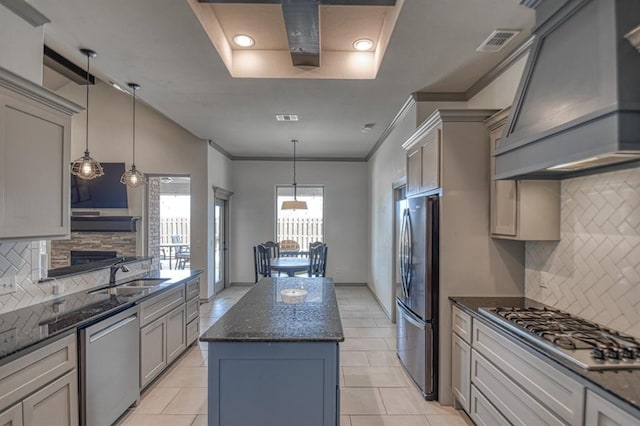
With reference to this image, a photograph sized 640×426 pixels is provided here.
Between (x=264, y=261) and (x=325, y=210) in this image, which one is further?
(x=325, y=210)

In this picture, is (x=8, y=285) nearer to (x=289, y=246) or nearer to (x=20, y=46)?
(x=20, y=46)

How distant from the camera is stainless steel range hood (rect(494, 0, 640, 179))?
4.02 feet

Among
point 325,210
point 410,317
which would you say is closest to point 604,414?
point 410,317

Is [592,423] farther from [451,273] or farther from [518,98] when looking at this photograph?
[518,98]

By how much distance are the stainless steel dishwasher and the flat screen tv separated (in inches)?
148

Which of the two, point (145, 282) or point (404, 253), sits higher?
point (404, 253)

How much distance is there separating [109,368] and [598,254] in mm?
3355

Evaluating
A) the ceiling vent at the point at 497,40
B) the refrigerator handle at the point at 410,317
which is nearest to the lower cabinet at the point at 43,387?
the refrigerator handle at the point at 410,317

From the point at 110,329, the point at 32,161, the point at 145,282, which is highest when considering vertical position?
the point at 32,161

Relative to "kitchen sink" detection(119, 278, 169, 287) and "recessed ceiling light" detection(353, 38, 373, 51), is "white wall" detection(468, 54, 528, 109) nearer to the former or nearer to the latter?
"recessed ceiling light" detection(353, 38, 373, 51)

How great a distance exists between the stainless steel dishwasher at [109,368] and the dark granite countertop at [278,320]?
0.87 metres

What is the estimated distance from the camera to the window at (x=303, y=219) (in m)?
7.52

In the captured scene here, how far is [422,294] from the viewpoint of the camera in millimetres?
2801

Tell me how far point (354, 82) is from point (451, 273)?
2062mm
